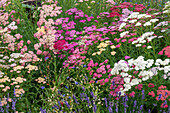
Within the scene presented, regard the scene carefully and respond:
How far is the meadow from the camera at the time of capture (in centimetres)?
250

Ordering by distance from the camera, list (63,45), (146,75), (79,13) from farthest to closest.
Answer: (79,13) < (63,45) < (146,75)

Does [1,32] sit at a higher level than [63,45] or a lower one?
higher

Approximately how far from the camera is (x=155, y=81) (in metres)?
2.51

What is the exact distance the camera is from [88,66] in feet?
11.0

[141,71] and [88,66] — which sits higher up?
[141,71]

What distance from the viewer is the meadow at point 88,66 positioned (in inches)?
98.4

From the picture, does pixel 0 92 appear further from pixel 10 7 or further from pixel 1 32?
pixel 10 7

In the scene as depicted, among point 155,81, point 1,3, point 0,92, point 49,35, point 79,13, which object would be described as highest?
point 1,3

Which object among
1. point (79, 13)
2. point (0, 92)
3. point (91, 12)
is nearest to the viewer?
point (0, 92)

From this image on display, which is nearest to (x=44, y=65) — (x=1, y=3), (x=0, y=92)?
(x=0, y=92)

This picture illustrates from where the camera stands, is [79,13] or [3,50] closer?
[3,50]

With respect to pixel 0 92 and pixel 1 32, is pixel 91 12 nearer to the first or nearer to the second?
pixel 1 32

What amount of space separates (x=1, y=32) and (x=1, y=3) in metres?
1.08

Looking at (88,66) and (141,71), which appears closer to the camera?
(141,71)
